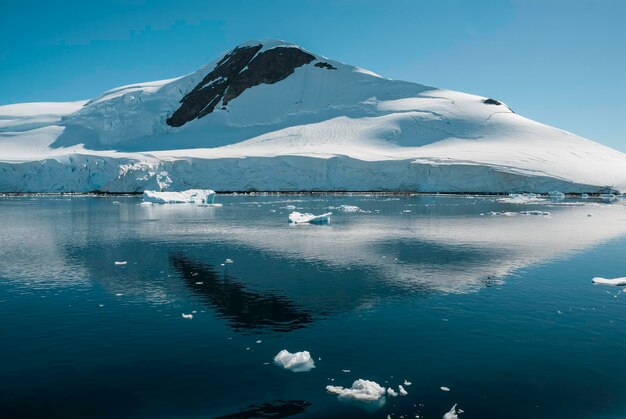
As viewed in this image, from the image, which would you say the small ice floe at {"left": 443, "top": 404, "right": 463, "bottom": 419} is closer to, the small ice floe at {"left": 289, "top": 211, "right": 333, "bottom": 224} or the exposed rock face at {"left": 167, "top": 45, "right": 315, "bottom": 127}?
the small ice floe at {"left": 289, "top": 211, "right": 333, "bottom": 224}

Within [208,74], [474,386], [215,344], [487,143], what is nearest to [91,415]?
[215,344]

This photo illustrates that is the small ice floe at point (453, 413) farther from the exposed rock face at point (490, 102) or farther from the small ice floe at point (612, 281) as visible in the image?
the exposed rock face at point (490, 102)

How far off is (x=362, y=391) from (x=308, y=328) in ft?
12.1

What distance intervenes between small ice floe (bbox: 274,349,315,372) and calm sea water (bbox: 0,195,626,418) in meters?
0.17

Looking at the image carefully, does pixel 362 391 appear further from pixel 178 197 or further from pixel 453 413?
pixel 178 197

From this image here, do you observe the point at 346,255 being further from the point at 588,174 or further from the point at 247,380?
the point at 588,174

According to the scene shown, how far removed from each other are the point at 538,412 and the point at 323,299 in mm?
7409

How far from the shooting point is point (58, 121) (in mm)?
103812

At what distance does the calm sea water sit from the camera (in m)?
8.45

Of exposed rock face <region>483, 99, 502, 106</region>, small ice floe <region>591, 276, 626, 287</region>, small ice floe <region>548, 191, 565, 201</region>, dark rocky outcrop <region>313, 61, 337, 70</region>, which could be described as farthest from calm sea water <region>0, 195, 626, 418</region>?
dark rocky outcrop <region>313, 61, 337, 70</region>

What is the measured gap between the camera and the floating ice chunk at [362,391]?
27.4 ft

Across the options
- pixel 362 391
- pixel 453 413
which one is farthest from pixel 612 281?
pixel 362 391

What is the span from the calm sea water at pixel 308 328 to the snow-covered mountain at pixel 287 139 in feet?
156

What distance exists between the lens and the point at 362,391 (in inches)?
333
